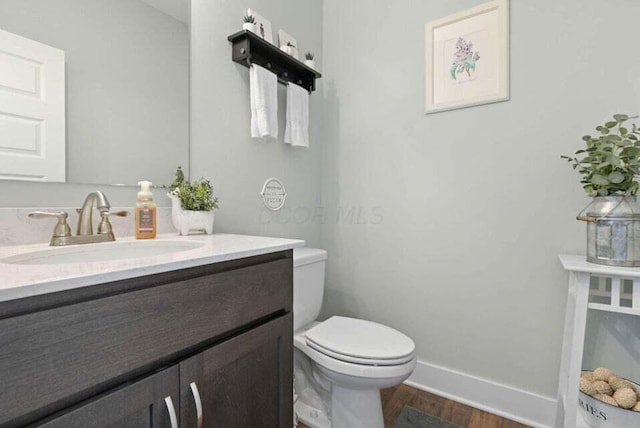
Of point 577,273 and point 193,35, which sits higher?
point 193,35

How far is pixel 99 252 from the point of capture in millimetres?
866

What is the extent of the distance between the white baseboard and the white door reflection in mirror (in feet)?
6.04

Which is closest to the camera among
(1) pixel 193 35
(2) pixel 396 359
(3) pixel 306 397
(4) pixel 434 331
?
(2) pixel 396 359

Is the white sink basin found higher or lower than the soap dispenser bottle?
lower

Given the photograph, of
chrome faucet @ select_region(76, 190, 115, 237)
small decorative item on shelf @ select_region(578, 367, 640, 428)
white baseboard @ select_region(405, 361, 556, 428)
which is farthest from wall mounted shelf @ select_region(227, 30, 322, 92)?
small decorative item on shelf @ select_region(578, 367, 640, 428)

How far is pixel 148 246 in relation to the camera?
962mm

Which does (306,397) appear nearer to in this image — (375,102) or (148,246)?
(148,246)

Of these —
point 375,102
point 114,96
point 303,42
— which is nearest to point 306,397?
point 114,96

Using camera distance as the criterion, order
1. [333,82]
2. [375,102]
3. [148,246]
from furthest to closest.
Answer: [333,82] < [375,102] < [148,246]

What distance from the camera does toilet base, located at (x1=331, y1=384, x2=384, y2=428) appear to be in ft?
3.84

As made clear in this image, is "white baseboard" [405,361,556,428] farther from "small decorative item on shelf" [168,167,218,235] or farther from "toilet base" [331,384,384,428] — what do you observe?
"small decorative item on shelf" [168,167,218,235]

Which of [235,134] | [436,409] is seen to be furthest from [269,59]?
[436,409]

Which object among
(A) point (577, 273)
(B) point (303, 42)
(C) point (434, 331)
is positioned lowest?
(C) point (434, 331)

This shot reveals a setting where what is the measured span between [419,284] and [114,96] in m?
1.62
